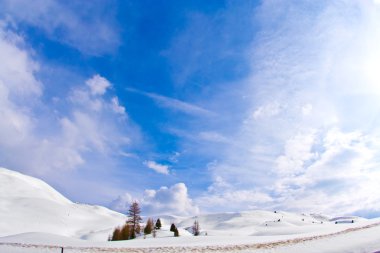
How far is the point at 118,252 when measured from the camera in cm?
3569

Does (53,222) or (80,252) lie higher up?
(53,222)

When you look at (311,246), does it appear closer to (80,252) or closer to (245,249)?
(245,249)

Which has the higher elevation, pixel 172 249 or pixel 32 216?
pixel 32 216

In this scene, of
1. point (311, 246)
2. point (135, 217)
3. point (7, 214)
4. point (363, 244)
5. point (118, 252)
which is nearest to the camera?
point (363, 244)

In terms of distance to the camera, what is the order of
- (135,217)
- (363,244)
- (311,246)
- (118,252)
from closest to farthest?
(363,244), (311,246), (118,252), (135,217)

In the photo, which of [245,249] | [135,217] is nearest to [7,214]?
[135,217]

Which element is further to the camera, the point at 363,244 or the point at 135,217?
the point at 135,217

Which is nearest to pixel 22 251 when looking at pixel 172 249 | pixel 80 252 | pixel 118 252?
pixel 80 252

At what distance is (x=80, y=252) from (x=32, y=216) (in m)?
168

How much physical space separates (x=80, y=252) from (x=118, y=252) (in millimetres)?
3534

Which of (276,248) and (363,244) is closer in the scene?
(363,244)

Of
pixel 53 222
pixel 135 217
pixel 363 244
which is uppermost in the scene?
pixel 53 222

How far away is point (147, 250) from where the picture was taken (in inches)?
1433

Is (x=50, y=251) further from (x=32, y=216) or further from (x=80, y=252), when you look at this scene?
(x=32, y=216)
